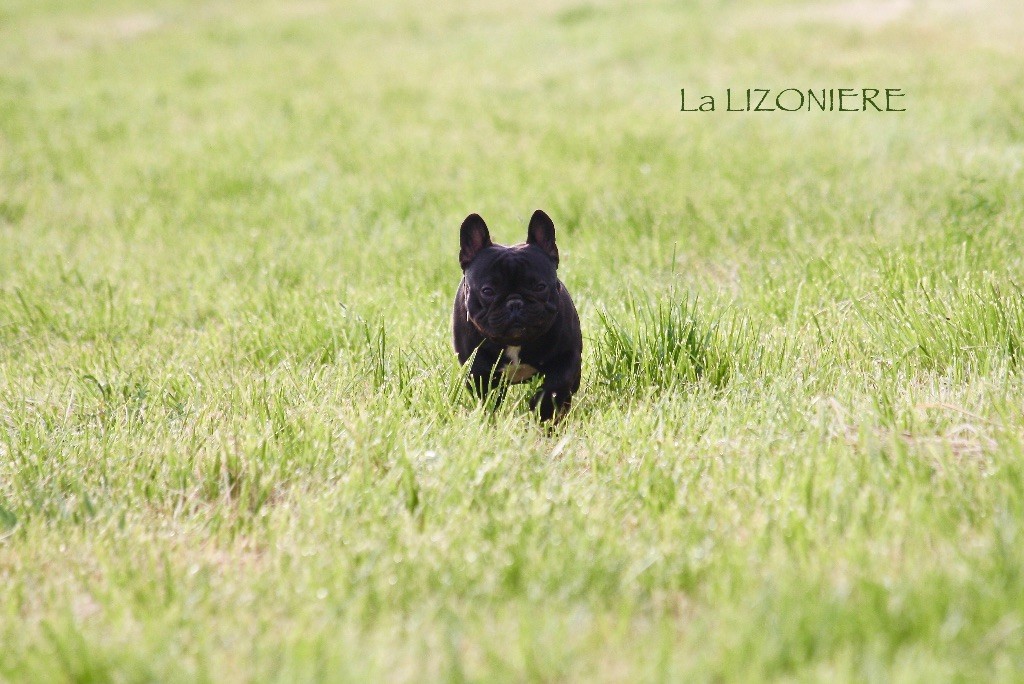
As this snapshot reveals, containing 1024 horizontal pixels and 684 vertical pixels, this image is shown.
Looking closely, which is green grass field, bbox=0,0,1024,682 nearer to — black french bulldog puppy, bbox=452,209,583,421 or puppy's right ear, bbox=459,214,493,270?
black french bulldog puppy, bbox=452,209,583,421

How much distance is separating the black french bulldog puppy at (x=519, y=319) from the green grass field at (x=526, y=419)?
5.8 inches

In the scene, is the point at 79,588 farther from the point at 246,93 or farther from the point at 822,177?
the point at 246,93

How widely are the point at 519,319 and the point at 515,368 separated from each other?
32 centimetres

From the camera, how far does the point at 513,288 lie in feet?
11.4

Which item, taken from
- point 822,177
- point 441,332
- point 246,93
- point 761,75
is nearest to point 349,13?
point 246,93

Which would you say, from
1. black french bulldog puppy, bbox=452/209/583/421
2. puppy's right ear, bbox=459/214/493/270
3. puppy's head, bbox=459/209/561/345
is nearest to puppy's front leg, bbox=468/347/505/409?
black french bulldog puppy, bbox=452/209/583/421

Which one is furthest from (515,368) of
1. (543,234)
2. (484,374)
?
(543,234)

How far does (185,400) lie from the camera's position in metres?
3.93

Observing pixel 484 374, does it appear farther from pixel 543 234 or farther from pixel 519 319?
pixel 543 234

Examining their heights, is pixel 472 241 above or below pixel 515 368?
above

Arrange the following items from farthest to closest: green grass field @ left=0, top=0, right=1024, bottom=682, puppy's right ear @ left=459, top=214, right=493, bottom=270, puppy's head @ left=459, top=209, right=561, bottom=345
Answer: puppy's right ear @ left=459, top=214, right=493, bottom=270 → puppy's head @ left=459, top=209, right=561, bottom=345 → green grass field @ left=0, top=0, right=1024, bottom=682

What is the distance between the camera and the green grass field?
88.7 inches

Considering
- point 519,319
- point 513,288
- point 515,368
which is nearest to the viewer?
point 519,319

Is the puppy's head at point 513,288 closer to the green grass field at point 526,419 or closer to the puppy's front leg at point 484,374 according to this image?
the puppy's front leg at point 484,374
